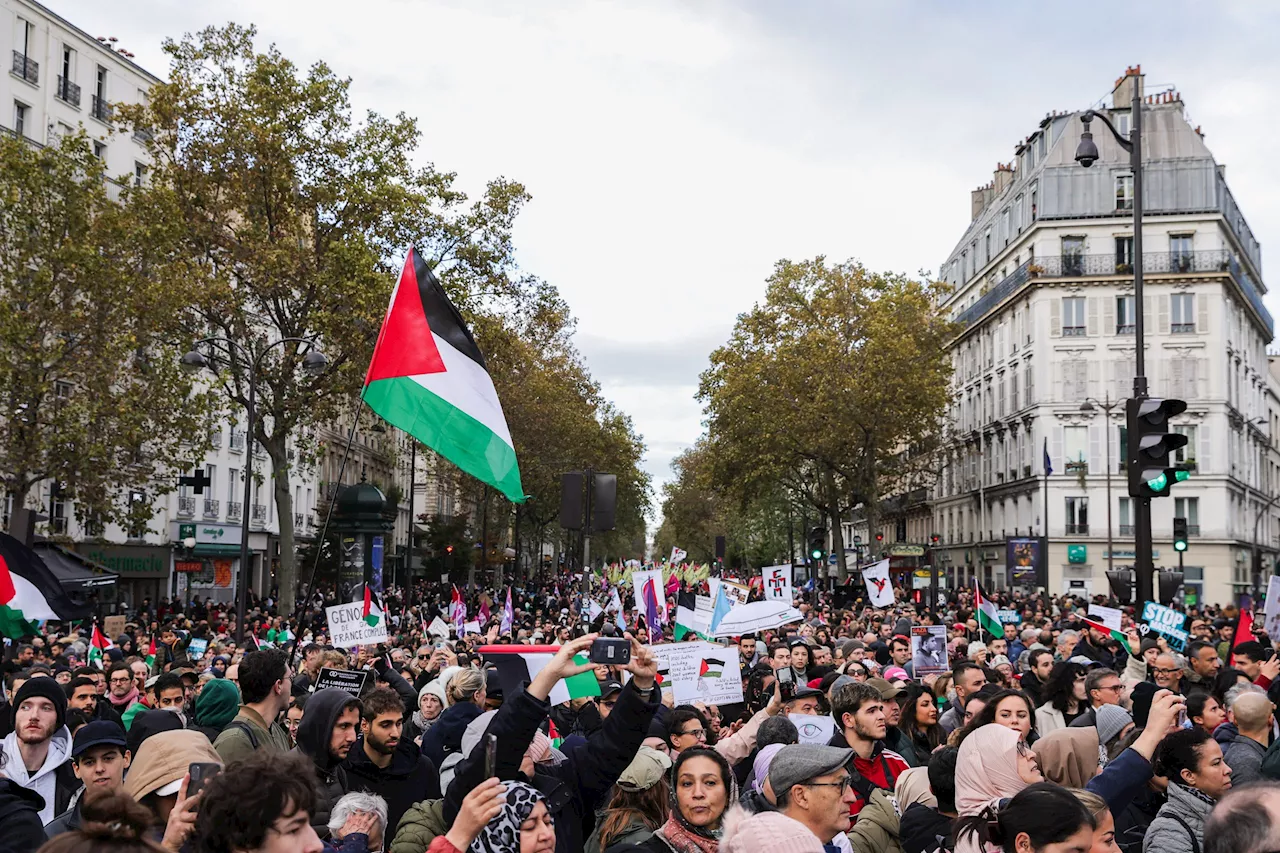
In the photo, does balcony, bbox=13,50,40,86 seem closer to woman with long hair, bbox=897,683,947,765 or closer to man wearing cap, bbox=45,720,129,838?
woman with long hair, bbox=897,683,947,765

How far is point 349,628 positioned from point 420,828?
10.0m

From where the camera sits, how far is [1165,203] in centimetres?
5781

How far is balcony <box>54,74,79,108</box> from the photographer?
4453 cm

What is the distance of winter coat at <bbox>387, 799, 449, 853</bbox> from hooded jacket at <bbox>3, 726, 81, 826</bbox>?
2015 millimetres

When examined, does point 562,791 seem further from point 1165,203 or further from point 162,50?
point 1165,203

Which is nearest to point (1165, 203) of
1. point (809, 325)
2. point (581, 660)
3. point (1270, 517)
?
point (809, 325)

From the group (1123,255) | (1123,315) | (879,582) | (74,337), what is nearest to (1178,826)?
(879,582)

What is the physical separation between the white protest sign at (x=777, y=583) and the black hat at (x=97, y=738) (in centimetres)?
1574

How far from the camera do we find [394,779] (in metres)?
6.01

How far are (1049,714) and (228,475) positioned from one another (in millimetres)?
49739

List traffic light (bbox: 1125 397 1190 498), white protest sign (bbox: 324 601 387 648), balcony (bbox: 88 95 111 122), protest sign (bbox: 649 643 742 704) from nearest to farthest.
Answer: protest sign (bbox: 649 643 742 704) < traffic light (bbox: 1125 397 1190 498) < white protest sign (bbox: 324 601 387 648) < balcony (bbox: 88 95 111 122)

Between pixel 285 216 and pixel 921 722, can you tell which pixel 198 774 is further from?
pixel 285 216

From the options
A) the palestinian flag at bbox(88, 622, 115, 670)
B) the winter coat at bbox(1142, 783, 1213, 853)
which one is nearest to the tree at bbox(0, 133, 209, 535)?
the palestinian flag at bbox(88, 622, 115, 670)

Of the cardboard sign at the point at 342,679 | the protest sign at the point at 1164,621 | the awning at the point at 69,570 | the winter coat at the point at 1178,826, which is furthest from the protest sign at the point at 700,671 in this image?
the awning at the point at 69,570
